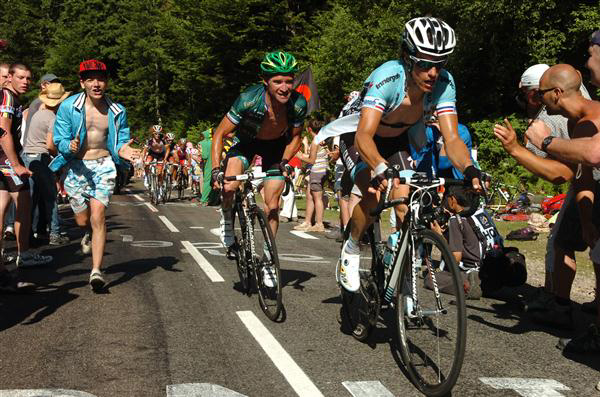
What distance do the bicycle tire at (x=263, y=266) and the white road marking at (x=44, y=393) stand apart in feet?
7.05

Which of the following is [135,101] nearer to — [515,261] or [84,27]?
[84,27]

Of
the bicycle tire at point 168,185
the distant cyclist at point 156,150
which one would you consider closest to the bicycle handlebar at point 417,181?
the bicycle tire at point 168,185

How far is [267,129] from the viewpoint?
7.09 metres

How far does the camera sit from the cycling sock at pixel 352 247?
17.6ft

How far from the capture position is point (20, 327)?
18.7 feet

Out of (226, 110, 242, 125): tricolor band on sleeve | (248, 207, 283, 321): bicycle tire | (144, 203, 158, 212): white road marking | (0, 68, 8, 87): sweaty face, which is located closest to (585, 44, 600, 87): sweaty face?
(248, 207, 283, 321): bicycle tire

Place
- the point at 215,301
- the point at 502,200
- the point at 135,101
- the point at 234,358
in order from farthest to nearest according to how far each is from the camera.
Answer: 1. the point at 135,101
2. the point at 502,200
3. the point at 215,301
4. the point at 234,358

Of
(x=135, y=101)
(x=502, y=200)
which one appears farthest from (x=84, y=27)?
(x=502, y=200)

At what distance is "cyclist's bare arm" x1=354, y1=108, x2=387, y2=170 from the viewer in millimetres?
4613

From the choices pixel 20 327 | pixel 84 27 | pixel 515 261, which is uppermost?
pixel 84 27

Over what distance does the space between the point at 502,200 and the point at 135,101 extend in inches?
2081

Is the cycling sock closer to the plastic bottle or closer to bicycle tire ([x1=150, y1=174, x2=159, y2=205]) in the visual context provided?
the plastic bottle

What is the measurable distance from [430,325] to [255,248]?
109 inches

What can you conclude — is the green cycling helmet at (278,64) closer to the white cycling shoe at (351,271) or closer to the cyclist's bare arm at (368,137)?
the cyclist's bare arm at (368,137)
